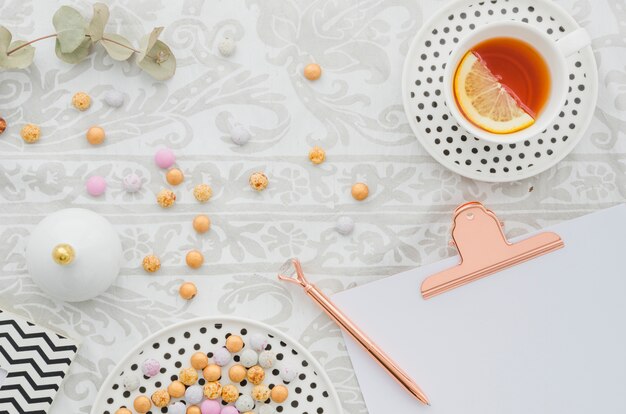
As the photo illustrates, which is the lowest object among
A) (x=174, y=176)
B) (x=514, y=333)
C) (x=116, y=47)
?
(x=514, y=333)

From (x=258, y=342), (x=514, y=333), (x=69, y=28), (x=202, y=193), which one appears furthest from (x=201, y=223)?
(x=514, y=333)

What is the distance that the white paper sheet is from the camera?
2.66ft

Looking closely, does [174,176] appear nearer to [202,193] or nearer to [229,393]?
[202,193]

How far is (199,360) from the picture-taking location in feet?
2.60

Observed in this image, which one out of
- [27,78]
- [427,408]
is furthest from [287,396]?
A: [27,78]

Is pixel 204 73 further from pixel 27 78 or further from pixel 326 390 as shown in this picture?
pixel 326 390

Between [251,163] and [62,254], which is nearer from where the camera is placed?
[62,254]

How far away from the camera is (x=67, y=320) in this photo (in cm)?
81

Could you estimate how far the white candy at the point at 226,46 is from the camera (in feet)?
2.66

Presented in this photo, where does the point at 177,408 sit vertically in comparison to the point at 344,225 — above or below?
below

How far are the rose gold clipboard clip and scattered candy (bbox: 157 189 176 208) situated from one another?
27cm

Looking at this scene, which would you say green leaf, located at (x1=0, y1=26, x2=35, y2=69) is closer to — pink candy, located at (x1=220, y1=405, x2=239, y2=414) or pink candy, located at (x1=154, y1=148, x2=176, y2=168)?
pink candy, located at (x1=154, y1=148, x2=176, y2=168)

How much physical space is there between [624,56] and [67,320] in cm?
64

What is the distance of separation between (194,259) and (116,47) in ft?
0.75
